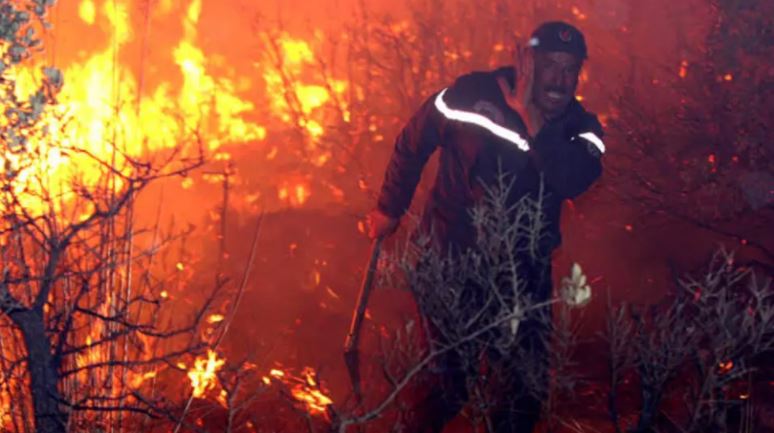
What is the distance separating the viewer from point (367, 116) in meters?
7.47

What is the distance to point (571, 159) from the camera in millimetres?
Answer: 4207

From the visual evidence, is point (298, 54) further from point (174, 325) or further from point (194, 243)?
point (174, 325)

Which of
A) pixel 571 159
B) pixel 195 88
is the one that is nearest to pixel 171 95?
pixel 195 88

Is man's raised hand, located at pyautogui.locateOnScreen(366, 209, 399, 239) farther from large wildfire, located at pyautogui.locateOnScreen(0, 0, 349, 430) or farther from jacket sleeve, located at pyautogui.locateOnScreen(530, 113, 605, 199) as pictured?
large wildfire, located at pyautogui.locateOnScreen(0, 0, 349, 430)

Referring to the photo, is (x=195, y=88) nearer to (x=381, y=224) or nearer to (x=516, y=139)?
(x=381, y=224)

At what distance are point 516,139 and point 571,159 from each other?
0.89ft

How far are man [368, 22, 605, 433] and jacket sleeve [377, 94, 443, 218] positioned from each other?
0.4 inches

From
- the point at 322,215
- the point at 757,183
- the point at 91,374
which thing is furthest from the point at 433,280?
the point at 322,215

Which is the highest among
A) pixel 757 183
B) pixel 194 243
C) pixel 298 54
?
pixel 298 54

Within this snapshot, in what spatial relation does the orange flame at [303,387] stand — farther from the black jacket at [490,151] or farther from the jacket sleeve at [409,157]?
the black jacket at [490,151]

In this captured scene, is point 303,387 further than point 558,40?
Yes

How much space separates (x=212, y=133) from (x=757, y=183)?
4.33 m

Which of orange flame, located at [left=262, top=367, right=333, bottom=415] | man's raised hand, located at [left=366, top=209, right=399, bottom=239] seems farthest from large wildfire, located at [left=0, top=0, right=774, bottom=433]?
man's raised hand, located at [left=366, top=209, right=399, bottom=239]

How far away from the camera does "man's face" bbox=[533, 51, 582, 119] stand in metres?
4.26
